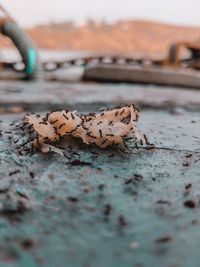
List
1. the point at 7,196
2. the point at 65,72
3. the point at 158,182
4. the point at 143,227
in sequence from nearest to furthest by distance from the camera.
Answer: the point at 143,227
the point at 7,196
the point at 158,182
the point at 65,72

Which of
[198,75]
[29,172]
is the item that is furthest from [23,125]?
[198,75]

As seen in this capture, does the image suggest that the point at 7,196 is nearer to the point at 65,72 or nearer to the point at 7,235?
the point at 7,235

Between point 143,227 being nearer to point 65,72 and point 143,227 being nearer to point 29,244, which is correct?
point 29,244

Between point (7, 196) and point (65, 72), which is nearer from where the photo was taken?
point (7, 196)

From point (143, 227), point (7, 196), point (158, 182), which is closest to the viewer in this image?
point (143, 227)

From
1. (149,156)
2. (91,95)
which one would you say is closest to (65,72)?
(91,95)

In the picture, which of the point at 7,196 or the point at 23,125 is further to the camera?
the point at 23,125
